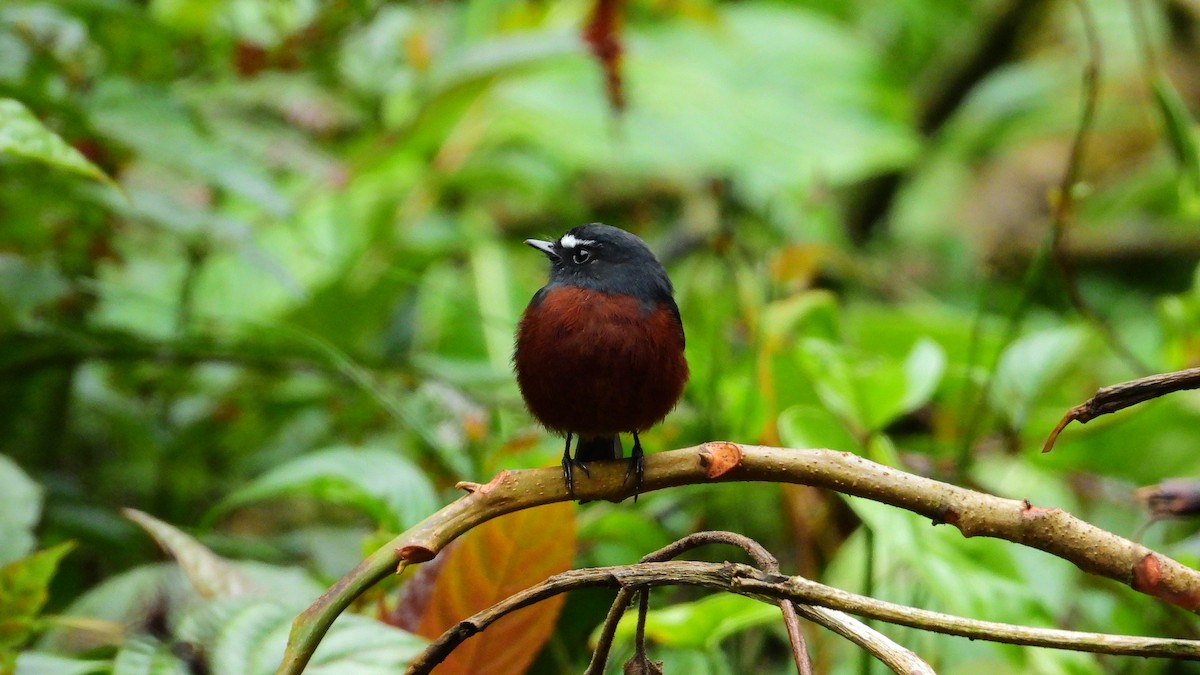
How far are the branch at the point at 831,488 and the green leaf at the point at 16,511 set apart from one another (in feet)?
3.09

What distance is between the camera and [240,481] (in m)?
3.09

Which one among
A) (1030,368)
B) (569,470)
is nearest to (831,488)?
(569,470)

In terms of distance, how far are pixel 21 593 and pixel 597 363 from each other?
940 millimetres

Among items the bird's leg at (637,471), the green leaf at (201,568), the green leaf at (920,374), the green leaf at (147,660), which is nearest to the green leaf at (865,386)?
the green leaf at (920,374)

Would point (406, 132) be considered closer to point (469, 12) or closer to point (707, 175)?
point (469, 12)

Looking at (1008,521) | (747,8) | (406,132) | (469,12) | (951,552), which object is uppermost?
(747,8)

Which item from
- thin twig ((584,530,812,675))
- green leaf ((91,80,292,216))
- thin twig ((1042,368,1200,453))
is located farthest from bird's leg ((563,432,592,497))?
green leaf ((91,80,292,216))

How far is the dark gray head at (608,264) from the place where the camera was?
2.06 m

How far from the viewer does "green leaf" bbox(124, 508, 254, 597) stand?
1.70 meters

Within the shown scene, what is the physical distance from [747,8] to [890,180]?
4.28 feet

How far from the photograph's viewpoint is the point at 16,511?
1.84 metres

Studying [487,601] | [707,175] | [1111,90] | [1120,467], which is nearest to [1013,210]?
[1111,90]

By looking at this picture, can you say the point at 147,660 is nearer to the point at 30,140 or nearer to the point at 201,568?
the point at 201,568

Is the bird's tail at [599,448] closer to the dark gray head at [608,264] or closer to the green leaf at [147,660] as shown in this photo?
the dark gray head at [608,264]
